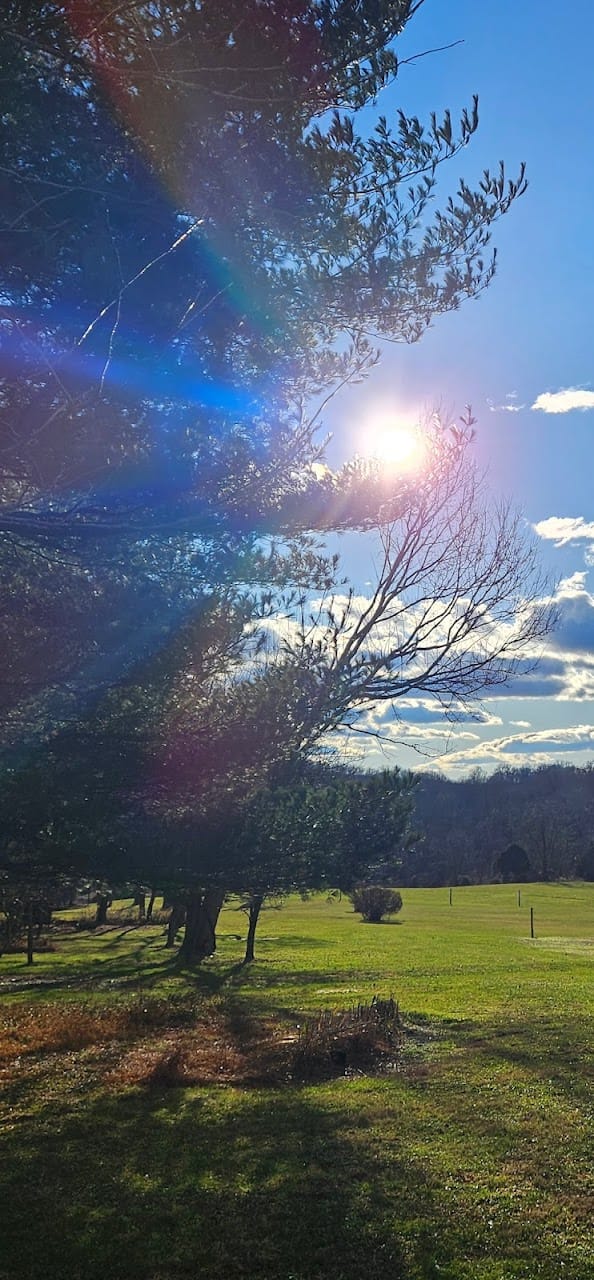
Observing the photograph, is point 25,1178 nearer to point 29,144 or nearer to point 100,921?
point 29,144

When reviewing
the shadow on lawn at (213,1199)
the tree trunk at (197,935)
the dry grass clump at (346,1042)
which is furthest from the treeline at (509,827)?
the shadow on lawn at (213,1199)

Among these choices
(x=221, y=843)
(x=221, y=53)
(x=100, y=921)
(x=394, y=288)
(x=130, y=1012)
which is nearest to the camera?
(x=221, y=53)

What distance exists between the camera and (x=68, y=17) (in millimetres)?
4840

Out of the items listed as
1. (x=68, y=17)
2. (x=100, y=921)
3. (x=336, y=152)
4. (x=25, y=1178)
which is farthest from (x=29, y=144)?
(x=100, y=921)

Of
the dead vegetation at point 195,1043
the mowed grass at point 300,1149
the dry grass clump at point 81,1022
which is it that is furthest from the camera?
the dry grass clump at point 81,1022

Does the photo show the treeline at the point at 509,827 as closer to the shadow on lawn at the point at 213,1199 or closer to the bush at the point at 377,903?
the bush at the point at 377,903

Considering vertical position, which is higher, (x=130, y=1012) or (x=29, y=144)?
(x=29, y=144)

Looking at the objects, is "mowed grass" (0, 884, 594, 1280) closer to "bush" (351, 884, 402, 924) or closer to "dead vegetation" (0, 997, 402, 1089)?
"dead vegetation" (0, 997, 402, 1089)

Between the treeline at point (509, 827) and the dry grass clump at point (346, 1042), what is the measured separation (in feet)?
171

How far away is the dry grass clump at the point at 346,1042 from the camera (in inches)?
459

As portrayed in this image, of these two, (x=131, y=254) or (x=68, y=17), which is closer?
(x=68, y=17)

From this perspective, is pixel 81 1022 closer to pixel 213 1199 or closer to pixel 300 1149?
pixel 300 1149

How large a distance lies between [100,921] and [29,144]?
4228cm

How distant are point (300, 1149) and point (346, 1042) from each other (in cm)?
460
